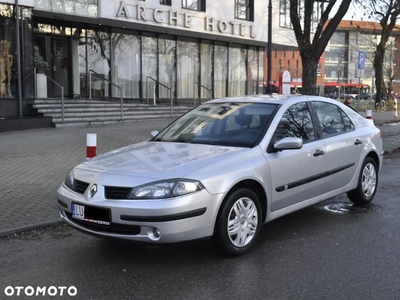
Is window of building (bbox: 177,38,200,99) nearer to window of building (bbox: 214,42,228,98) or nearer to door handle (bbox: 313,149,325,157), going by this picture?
window of building (bbox: 214,42,228,98)

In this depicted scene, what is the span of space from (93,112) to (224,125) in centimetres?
1318

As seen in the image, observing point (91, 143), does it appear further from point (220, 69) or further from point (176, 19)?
point (220, 69)

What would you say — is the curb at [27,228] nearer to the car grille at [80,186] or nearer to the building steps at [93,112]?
the car grille at [80,186]

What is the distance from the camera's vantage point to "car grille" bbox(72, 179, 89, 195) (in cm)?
445

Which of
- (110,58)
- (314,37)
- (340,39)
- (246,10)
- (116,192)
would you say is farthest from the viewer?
(340,39)

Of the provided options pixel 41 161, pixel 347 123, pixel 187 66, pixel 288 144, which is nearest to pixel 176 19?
pixel 187 66

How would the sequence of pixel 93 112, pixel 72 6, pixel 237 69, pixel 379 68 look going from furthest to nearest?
pixel 379 68
pixel 237 69
pixel 72 6
pixel 93 112

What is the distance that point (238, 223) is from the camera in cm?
455

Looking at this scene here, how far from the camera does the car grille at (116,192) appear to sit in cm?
414

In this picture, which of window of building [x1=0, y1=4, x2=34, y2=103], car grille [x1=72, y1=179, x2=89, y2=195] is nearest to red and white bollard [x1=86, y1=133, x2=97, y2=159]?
car grille [x1=72, y1=179, x2=89, y2=195]

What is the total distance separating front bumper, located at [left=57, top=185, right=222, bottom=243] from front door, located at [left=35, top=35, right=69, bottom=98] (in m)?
16.7

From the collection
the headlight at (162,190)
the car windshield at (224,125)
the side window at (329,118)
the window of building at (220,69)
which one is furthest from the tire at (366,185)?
the window of building at (220,69)

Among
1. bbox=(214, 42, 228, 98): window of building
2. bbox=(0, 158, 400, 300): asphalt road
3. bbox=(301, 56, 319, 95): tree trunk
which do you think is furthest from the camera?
bbox=(214, 42, 228, 98): window of building

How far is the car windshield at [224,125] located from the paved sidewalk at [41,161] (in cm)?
194
